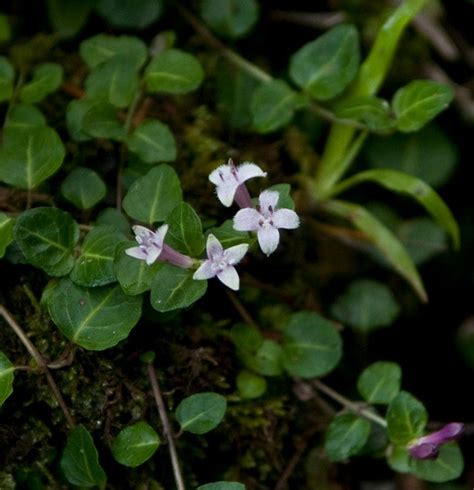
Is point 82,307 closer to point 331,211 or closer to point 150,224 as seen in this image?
point 150,224

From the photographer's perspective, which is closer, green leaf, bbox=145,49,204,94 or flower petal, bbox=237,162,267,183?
flower petal, bbox=237,162,267,183

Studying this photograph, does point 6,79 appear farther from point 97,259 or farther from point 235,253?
point 235,253

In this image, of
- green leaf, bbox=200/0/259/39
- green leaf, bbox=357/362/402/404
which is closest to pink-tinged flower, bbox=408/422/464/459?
green leaf, bbox=357/362/402/404

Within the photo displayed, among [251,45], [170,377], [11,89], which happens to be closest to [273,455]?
[170,377]

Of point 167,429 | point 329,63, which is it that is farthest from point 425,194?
point 167,429

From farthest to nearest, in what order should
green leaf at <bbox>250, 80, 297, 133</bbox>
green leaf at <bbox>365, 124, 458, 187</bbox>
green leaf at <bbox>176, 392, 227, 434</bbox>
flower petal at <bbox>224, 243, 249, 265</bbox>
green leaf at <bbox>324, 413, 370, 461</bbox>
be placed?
green leaf at <bbox>365, 124, 458, 187</bbox>, green leaf at <bbox>250, 80, 297, 133</bbox>, green leaf at <bbox>324, 413, 370, 461</bbox>, green leaf at <bbox>176, 392, 227, 434</bbox>, flower petal at <bbox>224, 243, 249, 265</bbox>

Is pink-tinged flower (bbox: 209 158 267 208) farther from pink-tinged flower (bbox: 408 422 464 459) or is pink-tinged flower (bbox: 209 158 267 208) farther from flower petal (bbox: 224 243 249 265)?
pink-tinged flower (bbox: 408 422 464 459)

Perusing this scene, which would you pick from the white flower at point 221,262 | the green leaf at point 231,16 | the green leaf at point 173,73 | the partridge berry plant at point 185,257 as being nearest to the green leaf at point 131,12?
the partridge berry plant at point 185,257
